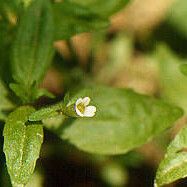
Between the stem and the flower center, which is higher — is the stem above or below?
below

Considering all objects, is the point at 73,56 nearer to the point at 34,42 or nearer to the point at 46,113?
the point at 34,42

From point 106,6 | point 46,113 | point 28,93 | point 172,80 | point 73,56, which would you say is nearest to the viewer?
point 46,113

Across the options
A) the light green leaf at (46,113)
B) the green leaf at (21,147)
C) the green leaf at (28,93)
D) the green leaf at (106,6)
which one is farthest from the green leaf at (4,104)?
the green leaf at (106,6)

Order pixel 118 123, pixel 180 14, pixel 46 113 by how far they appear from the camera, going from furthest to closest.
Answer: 1. pixel 180 14
2. pixel 118 123
3. pixel 46 113

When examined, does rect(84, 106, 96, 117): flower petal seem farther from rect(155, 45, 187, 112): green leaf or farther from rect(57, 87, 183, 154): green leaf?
rect(155, 45, 187, 112): green leaf

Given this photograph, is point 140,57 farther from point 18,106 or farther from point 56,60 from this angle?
point 18,106

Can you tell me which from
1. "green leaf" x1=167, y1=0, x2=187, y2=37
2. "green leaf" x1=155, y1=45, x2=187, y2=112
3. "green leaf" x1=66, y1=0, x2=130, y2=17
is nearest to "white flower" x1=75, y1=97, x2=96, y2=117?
"green leaf" x1=66, y1=0, x2=130, y2=17

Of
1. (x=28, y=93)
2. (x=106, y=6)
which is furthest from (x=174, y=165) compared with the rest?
(x=106, y=6)
